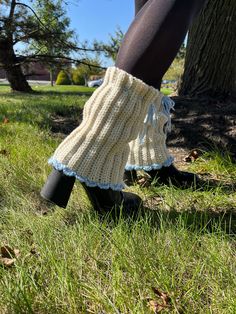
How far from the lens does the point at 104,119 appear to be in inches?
43.7

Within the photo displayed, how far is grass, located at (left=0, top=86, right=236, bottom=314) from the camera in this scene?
0.78 metres

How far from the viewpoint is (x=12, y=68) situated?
8.48 meters

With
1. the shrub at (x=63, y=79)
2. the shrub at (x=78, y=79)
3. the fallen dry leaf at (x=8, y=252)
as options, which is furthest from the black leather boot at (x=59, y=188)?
the shrub at (x=78, y=79)

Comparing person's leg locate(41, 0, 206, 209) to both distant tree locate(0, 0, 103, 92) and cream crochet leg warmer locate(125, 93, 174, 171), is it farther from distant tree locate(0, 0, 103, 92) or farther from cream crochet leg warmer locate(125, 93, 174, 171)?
distant tree locate(0, 0, 103, 92)

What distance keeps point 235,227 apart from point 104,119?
500 mm

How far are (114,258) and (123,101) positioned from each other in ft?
1.44

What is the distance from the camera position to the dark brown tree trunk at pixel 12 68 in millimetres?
8125

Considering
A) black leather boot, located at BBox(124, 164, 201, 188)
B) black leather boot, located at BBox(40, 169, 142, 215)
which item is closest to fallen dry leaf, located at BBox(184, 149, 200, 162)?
black leather boot, located at BBox(124, 164, 201, 188)

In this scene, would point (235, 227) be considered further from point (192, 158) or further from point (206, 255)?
point (192, 158)

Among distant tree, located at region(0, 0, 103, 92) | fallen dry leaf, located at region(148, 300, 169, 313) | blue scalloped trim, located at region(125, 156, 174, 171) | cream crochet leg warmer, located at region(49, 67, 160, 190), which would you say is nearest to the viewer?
fallen dry leaf, located at region(148, 300, 169, 313)

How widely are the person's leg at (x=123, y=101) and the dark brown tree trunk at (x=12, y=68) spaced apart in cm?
746

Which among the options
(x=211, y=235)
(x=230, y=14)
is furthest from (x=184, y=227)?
(x=230, y=14)

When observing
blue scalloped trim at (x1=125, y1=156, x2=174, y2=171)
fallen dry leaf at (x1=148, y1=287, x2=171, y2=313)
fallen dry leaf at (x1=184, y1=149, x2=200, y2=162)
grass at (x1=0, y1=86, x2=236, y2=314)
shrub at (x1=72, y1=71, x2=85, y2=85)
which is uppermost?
blue scalloped trim at (x1=125, y1=156, x2=174, y2=171)

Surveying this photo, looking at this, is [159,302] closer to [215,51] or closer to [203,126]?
[203,126]
